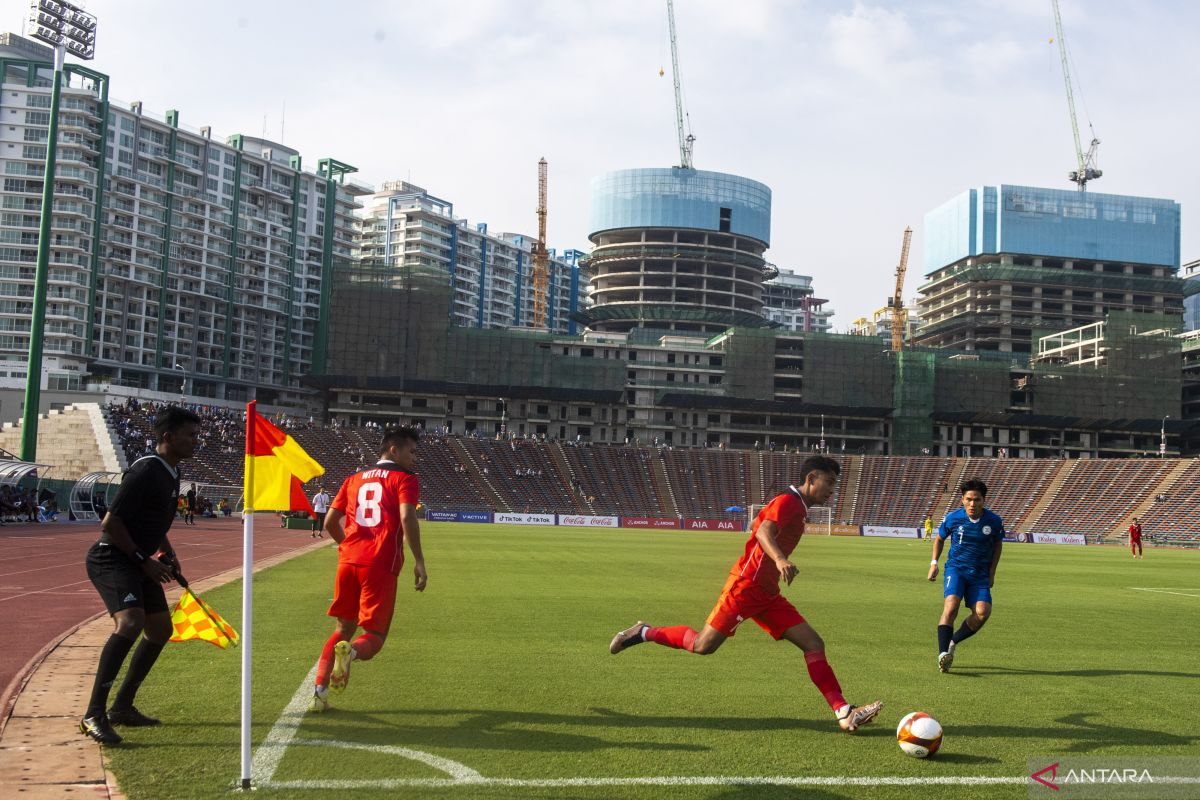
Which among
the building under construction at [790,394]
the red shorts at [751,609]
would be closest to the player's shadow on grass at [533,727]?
the red shorts at [751,609]

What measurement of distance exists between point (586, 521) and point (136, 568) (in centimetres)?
7170

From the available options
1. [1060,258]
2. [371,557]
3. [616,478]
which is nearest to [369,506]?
[371,557]

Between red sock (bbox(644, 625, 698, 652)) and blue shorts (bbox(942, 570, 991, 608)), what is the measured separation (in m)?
4.42

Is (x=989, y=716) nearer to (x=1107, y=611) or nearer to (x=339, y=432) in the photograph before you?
(x=1107, y=611)

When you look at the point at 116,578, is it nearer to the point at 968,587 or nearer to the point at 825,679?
the point at 825,679

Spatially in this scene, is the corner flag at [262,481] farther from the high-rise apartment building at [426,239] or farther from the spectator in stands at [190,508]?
the high-rise apartment building at [426,239]

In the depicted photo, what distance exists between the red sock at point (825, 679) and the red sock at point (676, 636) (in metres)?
1.13

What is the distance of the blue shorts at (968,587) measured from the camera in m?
12.3

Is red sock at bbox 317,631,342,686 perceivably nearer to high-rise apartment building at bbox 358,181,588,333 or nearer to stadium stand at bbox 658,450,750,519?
stadium stand at bbox 658,450,750,519

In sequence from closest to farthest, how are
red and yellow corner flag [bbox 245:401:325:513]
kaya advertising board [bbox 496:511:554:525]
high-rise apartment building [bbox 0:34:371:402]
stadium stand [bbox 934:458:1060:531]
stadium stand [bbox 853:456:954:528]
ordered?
red and yellow corner flag [bbox 245:401:325:513] → kaya advertising board [bbox 496:511:554:525] → stadium stand [bbox 934:458:1060:531] → stadium stand [bbox 853:456:954:528] → high-rise apartment building [bbox 0:34:371:402]

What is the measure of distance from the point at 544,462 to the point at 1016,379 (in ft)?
239

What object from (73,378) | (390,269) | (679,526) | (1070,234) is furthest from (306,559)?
(1070,234)

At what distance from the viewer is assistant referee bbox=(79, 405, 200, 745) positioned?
8.03 m

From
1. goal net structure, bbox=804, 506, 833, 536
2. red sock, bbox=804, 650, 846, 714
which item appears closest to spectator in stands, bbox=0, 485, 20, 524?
red sock, bbox=804, 650, 846, 714
